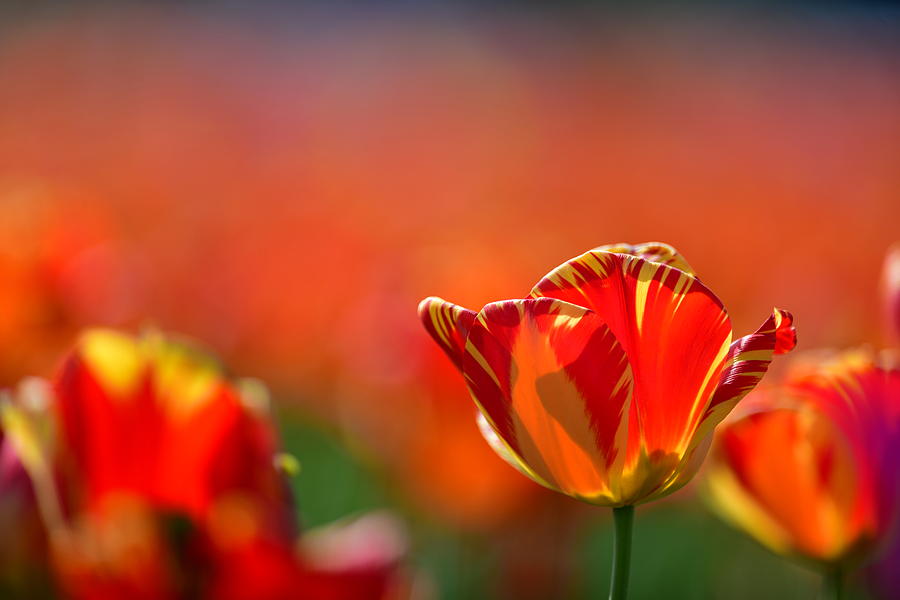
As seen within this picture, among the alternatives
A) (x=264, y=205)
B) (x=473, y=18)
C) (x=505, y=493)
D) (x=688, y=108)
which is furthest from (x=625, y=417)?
(x=473, y=18)

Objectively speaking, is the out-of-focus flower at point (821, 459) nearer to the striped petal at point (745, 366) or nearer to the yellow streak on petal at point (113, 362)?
the striped petal at point (745, 366)

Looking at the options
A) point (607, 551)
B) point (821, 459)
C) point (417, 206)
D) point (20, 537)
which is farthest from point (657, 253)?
point (417, 206)

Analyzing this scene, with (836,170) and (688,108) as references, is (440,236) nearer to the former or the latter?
(836,170)

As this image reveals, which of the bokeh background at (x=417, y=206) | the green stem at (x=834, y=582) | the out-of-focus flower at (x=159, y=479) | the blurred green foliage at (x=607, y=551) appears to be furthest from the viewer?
the blurred green foliage at (x=607, y=551)

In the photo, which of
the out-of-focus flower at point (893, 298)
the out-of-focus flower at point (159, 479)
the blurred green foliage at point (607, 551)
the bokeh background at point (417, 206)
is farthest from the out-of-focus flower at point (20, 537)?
the blurred green foliage at point (607, 551)

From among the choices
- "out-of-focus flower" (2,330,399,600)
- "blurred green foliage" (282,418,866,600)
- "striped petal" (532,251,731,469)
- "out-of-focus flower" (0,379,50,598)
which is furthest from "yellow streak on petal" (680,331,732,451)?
"blurred green foliage" (282,418,866,600)

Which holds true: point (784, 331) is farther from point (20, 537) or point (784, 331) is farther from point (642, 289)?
point (20, 537)
